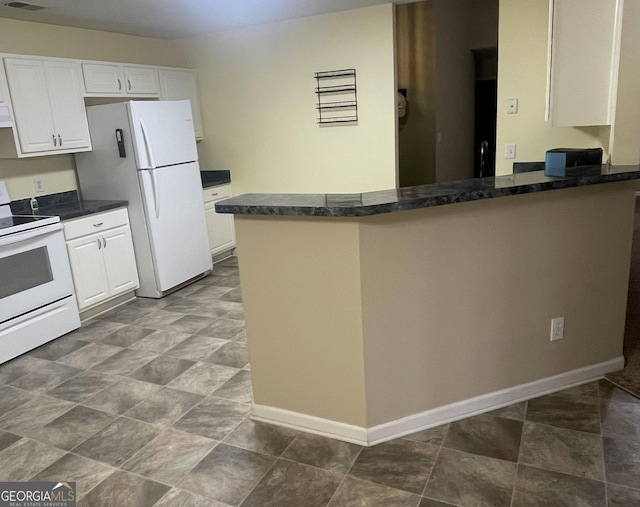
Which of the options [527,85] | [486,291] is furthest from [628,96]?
[486,291]

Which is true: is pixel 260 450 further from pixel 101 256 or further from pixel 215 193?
pixel 215 193

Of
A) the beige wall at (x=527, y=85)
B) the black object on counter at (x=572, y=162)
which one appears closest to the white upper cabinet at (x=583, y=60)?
the black object on counter at (x=572, y=162)

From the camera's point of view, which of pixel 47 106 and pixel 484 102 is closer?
pixel 47 106

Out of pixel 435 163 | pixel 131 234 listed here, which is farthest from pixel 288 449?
pixel 435 163

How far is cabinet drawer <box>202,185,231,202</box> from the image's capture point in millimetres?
5152

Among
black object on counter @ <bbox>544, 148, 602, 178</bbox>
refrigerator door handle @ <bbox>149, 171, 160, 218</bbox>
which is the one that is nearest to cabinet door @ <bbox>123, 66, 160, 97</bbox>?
refrigerator door handle @ <bbox>149, 171, 160, 218</bbox>

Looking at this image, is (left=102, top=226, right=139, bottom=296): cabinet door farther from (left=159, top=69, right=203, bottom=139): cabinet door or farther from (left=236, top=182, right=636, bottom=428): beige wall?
(left=236, top=182, right=636, bottom=428): beige wall

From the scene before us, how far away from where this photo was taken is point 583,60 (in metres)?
2.91

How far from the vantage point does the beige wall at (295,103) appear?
4.62 m

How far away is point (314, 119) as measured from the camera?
16.3ft

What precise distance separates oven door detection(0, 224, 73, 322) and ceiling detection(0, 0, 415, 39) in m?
1.64

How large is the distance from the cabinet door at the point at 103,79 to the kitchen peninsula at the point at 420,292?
2719 millimetres

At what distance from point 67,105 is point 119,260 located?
4.30ft

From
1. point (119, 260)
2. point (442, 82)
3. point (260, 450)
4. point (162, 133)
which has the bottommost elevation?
point (260, 450)
